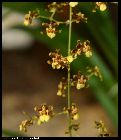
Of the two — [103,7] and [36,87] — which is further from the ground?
[36,87]

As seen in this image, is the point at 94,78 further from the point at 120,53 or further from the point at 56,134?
the point at 56,134

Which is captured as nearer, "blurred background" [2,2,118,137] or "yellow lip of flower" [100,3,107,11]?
"yellow lip of flower" [100,3,107,11]

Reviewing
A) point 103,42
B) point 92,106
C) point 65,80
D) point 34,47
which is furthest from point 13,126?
point 65,80

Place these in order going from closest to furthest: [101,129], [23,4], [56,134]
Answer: [101,129]
[23,4]
[56,134]

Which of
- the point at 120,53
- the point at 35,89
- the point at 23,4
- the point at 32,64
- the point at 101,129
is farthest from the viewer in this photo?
the point at 32,64

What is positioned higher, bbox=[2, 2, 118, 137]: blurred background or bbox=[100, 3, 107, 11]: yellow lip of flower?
bbox=[2, 2, 118, 137]: blurred background

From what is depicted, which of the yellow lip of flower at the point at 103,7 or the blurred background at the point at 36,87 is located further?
the blurred background at the point at 36,87

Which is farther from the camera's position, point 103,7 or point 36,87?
point 36,87

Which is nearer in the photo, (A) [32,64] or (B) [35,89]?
(B) [35,89]

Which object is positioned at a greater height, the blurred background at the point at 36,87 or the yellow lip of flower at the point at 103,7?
A: the blurred background at the point at 36,87

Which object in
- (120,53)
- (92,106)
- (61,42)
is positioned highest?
(92,106)

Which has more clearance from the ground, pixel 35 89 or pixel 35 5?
pixel 35 89
